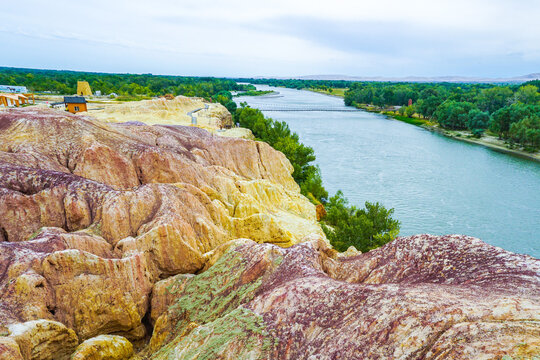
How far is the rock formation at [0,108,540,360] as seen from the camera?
7098 mm

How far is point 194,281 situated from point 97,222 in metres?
5.46

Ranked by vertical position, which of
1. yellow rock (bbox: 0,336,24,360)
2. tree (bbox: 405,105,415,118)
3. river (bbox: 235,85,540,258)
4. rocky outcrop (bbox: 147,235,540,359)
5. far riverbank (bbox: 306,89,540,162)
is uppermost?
tree (bbox: 405,105,415,118)

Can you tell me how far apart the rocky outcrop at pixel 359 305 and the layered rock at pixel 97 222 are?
1.54 meters

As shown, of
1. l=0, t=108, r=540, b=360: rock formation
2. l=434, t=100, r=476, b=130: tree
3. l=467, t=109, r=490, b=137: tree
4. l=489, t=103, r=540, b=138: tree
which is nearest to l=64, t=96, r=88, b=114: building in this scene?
l=0, t=108, r=540, b=360: rock formation

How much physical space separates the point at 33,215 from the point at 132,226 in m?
4.02

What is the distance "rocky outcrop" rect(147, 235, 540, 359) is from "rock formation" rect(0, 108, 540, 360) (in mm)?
33

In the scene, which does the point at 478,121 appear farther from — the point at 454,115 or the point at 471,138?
the point at 471,138

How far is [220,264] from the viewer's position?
1315 cm

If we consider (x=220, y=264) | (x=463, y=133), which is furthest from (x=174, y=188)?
(x=463, y=133)

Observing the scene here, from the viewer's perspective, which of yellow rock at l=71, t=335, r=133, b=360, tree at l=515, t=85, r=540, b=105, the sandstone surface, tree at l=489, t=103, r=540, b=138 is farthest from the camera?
tree at l=515, t=85, r=540, b=105

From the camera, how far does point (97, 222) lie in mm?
14672

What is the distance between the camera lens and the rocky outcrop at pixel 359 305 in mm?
6453

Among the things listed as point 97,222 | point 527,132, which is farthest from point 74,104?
point 527,132

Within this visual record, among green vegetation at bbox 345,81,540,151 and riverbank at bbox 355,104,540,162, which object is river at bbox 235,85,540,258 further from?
green vegetation at bbox 345,81,540,151
